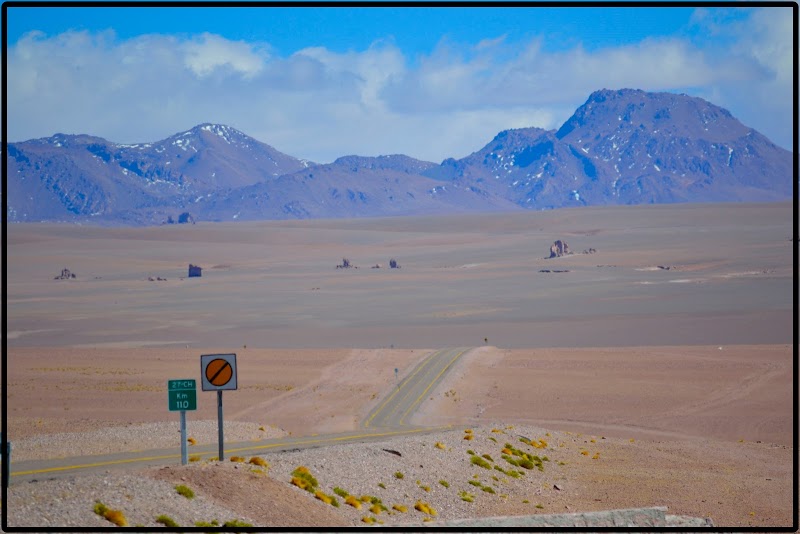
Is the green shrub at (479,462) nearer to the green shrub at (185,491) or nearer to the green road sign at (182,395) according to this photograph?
the green road sign at (182,395)

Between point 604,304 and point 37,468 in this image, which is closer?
point 37,468

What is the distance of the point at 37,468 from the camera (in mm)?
23062

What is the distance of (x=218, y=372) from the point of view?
52.6 feet

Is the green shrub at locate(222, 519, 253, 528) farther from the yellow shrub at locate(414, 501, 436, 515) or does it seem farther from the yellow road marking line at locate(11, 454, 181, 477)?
the yellow road marking line at locate(11, 454, 181, 477)

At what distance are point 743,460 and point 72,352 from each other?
152 feet

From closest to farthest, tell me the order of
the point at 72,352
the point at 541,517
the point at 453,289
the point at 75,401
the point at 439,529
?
the point at 439,529
the point at 541,517
the point at 75,401
the point at 72,352
the point at 453,289

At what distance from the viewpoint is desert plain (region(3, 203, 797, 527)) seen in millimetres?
32031

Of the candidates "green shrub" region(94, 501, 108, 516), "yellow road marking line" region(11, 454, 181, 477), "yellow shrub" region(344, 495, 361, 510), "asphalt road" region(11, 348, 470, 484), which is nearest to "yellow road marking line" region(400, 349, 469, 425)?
"asphalt road" region(11, 348, 470, 484)

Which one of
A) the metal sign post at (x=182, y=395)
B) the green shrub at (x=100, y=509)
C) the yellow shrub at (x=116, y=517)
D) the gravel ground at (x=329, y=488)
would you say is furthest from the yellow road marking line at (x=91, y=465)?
the yellow shrub at (x=116, y=517)

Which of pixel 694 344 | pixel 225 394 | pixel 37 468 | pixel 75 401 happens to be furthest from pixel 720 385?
pixel 37 468

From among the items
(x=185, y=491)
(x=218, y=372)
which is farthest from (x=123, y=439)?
(x=185, y=491)

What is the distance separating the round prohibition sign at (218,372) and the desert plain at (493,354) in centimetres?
701

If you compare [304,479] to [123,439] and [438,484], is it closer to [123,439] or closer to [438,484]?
[438,484]

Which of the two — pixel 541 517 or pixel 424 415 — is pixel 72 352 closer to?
pixel 424 415
